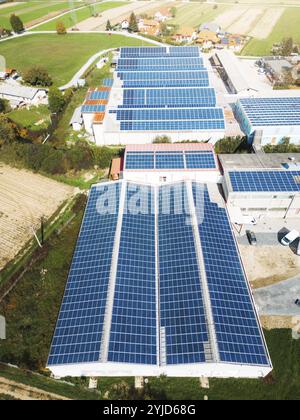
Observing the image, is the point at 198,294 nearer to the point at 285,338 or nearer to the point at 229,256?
the point at 229,256

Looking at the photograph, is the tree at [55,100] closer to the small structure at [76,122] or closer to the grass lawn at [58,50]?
the small structure at [76,122]

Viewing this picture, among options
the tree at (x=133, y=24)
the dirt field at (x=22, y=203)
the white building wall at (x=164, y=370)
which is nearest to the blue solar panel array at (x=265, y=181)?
the white building wall at (x=164, y=370)

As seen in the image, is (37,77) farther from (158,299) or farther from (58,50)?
(158,299)

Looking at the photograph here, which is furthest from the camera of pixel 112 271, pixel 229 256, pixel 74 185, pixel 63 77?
pixel 63 77

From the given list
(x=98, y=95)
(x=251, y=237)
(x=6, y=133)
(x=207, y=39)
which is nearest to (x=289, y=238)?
(x=251, y=237)

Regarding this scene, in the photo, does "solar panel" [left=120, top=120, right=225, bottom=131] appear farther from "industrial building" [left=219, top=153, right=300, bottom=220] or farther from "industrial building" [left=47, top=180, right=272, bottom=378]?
"industrial building" [left=47, top=180, right=272, bottom=378]

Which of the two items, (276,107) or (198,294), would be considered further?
(276,107)
